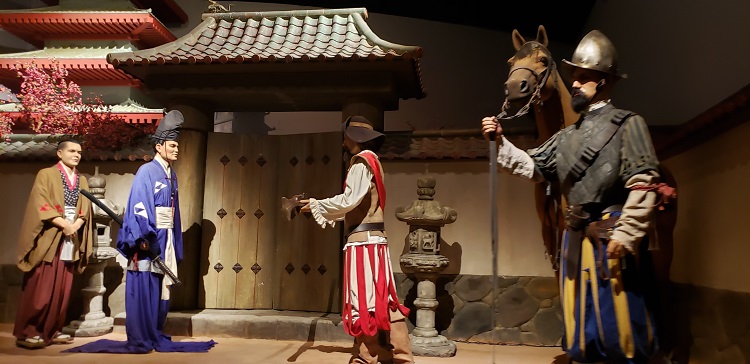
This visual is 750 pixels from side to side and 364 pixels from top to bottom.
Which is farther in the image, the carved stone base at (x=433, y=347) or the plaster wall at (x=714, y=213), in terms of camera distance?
the carved stone base at (x=433, y=347)

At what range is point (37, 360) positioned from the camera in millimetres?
4180

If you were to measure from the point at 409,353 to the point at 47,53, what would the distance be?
6797mm

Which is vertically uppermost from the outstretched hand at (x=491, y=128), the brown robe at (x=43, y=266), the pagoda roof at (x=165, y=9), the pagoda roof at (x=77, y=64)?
the pagoda roof at (x=165, y=9)

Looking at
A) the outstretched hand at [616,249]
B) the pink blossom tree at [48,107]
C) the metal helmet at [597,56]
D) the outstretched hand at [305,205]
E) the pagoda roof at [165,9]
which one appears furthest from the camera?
the pagoda roof at [165,9]

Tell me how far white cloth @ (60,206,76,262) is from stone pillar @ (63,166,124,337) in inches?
12.7

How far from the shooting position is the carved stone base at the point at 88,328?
16.6 ft

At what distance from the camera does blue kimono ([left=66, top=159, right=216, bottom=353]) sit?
4406 mm

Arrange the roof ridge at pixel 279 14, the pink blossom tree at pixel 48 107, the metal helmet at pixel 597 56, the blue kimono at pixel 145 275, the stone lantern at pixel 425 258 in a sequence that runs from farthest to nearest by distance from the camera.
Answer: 1. the pink blossom tree at pixel 48 107
2. the roof ridge at pixel 279 14
3. the stone lantern at pixel 425 258
4. the blue kimono at pixel 145 275
5. the metal helmet at pixel 597 56

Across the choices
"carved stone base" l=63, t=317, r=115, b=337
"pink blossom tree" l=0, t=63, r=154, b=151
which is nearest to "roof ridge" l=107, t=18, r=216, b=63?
"pink blossom tree" l=0, t=63, r=154, b=151

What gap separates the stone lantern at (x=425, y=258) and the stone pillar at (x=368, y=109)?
84 centimetres

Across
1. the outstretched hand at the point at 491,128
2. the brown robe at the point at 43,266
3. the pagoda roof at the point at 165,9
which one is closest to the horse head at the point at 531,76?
the outstretched hand at the point at 491,128

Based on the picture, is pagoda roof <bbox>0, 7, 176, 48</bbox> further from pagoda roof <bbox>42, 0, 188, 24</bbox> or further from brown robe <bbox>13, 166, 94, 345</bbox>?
brown robe <bbox>13, 166, 94, 345</bbox>

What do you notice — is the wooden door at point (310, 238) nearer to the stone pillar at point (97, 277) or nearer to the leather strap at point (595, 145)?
the stone pillar at point (97, 277)

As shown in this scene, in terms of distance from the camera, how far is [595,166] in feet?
8.36
